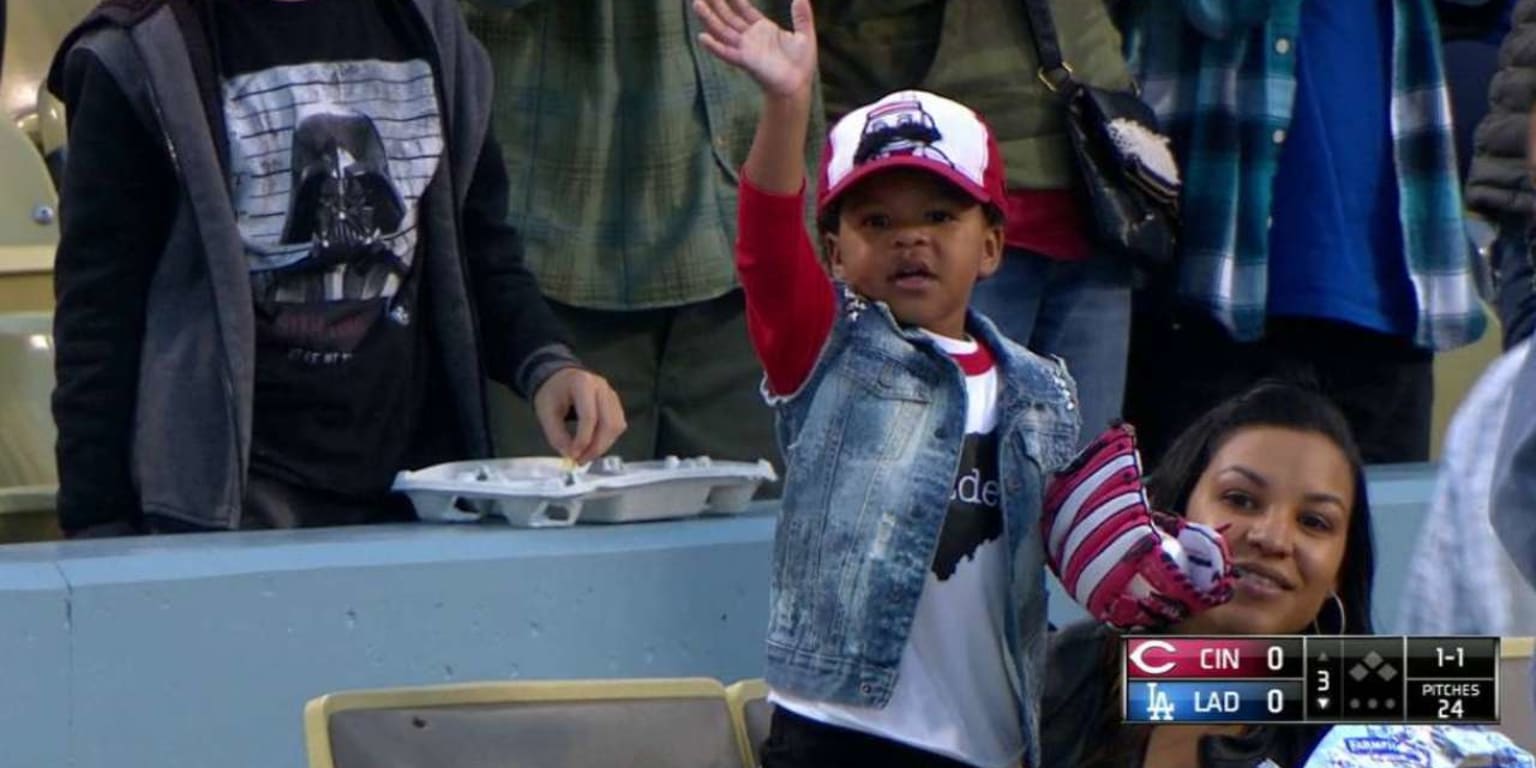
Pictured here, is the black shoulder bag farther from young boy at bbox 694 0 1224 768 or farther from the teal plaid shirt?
young boy at bbox 694 0 1224 768

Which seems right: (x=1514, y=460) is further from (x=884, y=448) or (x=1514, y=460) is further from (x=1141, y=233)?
(x=1141, y=233)

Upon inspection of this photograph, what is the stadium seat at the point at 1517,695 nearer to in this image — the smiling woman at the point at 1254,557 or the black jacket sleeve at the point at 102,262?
the smiling woman at the point at 1254,557

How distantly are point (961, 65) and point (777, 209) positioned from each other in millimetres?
1503

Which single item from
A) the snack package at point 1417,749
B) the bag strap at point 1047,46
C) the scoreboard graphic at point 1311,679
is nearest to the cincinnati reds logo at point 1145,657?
the scoreboard graphic at point 1311,679

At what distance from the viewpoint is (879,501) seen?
394cm

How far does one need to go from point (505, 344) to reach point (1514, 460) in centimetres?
228

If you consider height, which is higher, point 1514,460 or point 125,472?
point 1514,460

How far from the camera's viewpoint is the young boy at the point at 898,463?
3914 millimetres

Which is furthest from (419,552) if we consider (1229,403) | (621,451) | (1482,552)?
(1482,552)

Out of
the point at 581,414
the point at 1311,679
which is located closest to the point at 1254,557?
the point at 1311,679

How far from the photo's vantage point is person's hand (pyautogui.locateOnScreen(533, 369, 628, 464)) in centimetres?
480

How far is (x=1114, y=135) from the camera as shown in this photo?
5.36m

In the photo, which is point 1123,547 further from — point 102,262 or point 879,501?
point 102,262

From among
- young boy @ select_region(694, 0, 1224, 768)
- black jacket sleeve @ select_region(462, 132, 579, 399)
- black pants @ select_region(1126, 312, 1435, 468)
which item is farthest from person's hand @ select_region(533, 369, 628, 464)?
black pants @ select_region(1126, 312, 1435, 468)
